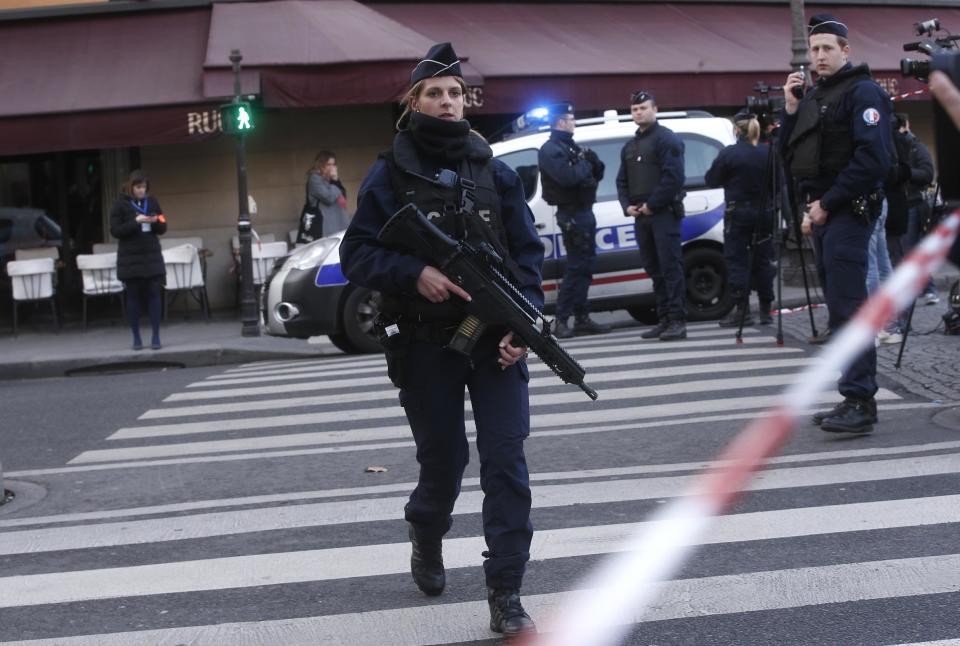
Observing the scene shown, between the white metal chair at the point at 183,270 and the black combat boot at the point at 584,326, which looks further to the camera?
the white metal chair at the point at 183,270

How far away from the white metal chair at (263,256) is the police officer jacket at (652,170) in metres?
5.90

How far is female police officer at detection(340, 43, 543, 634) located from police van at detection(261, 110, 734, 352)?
7.71 metres

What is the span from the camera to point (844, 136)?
7211 millimetres

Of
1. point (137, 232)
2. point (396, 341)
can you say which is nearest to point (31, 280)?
point (137, 232)

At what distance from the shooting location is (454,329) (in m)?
4.62

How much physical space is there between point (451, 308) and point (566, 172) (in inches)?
303

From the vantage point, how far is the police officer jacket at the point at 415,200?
4727mm

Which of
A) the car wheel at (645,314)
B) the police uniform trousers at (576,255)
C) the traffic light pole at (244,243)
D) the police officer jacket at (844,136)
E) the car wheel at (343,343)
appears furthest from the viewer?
the traffic light pole at (244,243)

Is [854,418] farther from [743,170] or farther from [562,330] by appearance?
[562,330]

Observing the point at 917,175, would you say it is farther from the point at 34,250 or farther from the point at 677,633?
the point at 34,250

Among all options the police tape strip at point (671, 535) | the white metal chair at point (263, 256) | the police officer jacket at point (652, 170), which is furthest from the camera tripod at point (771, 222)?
the white metal chair at point (263, 256)

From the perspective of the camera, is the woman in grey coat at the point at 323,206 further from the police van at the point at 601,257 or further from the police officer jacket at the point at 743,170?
the police officer jacket at the point at 743,170

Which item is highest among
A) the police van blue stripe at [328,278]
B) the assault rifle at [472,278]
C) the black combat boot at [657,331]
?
the assault rifle at [472,278]

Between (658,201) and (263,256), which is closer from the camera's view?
(658,201)
